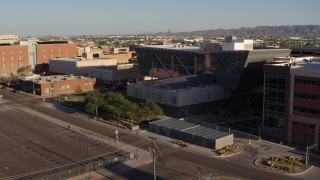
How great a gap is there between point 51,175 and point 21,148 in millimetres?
12067

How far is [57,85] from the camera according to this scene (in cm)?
9631

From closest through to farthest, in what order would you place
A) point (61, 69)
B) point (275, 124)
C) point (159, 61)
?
point (275, 124), point (159, 61), point (61, 69)

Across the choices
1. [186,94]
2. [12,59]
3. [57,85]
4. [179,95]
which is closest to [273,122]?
[186,94]

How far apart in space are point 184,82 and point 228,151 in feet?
99.5

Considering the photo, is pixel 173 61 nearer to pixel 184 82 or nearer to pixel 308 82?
pixel 184 82

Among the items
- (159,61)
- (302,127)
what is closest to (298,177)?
(302,127)

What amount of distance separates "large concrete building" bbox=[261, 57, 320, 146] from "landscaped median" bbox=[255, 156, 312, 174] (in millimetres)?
7687

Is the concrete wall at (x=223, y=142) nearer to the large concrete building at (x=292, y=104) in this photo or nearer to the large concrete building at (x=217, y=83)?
the large concrete building at (x=292, y=104)

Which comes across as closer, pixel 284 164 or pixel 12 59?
pixel 284 164

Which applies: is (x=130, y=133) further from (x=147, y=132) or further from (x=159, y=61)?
(x=159, y=61)

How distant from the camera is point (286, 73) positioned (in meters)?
53.0

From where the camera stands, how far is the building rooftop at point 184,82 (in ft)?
243

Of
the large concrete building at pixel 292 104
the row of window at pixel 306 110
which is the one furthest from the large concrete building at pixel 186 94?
the row of window at pixel 306 110

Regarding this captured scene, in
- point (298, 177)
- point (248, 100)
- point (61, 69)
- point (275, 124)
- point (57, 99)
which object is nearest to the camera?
point (298, 177)
